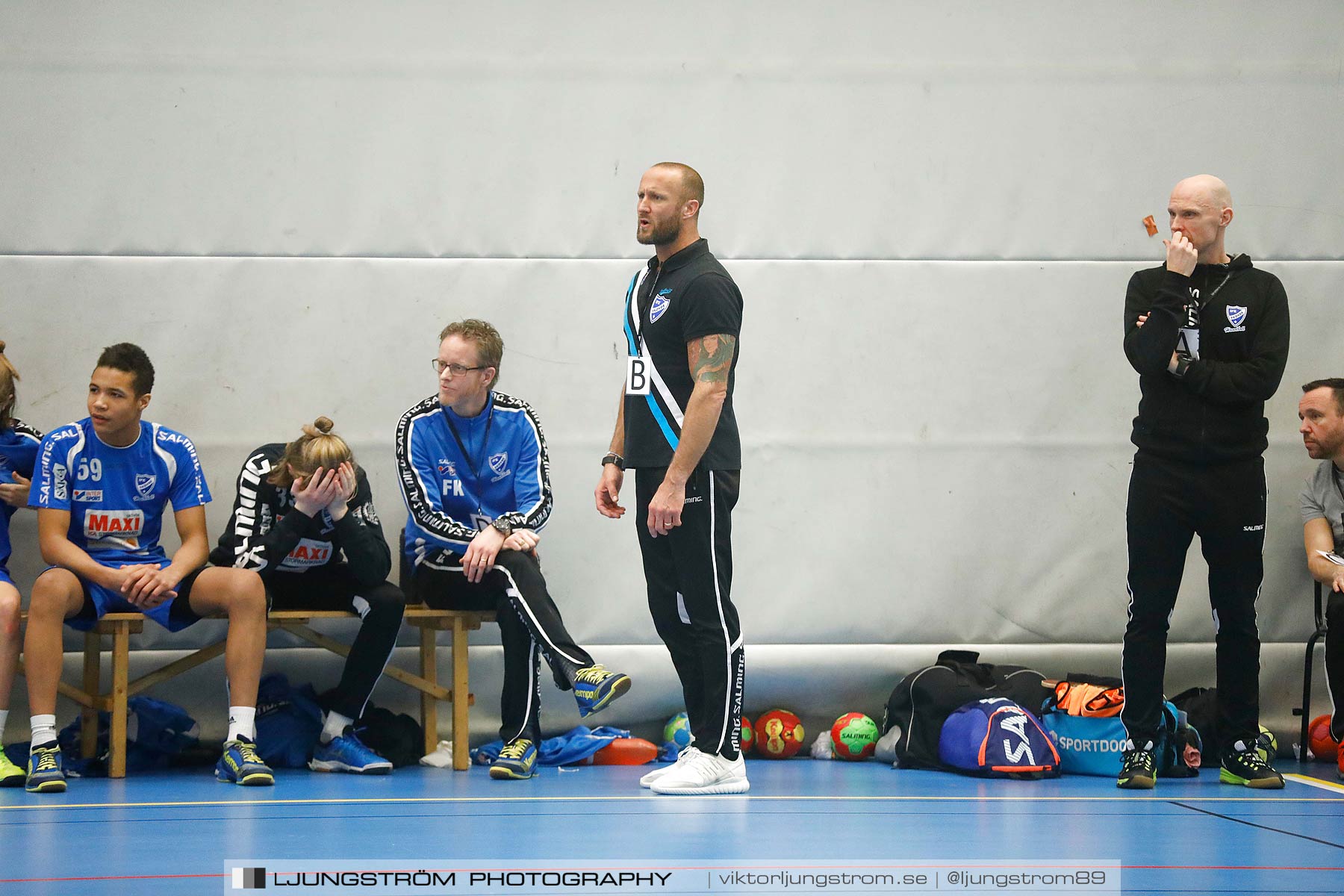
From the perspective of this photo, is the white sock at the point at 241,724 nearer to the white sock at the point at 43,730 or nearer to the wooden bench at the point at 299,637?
the wooden bench at the point at 299,637

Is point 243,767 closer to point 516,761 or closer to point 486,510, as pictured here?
point 516,761

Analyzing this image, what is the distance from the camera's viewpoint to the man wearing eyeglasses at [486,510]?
4520 millimetres

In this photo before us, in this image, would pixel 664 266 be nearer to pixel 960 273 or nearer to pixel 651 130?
pixel 651 130

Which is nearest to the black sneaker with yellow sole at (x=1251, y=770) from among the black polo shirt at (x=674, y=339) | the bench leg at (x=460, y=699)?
the black polo shirt at (x=674, y=339)

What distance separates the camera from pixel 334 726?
463cm

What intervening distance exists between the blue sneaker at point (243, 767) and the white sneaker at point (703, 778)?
1310 millimetres

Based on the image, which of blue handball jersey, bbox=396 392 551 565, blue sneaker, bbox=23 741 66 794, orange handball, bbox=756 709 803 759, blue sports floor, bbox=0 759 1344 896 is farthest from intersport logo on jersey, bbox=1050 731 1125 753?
blue sneaker, bbox=23 741 66 794

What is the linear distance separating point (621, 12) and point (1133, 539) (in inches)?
121

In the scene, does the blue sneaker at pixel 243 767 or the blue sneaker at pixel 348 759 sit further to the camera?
the blue sneaker at pixel 348 759

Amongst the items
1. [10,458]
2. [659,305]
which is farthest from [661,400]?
[10,458]

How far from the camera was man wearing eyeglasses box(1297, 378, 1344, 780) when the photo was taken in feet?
15.6

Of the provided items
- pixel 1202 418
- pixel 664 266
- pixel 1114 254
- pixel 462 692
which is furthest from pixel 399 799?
pixel 1114 254

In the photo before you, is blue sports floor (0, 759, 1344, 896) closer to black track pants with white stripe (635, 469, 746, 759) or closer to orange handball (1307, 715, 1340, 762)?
black track pants with white stripe (635, 469, 746, 759)

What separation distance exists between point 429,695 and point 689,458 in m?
1.75
